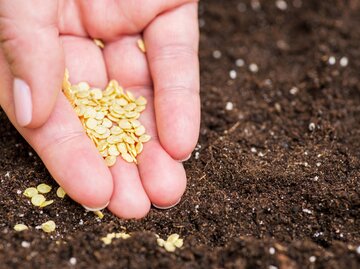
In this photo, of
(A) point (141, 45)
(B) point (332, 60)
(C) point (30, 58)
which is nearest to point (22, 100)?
(C) point (30, 58)

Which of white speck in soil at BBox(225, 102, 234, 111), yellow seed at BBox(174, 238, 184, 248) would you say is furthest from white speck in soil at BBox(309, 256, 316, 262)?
white speck in soil at BBox(225, 102, 234, 111)

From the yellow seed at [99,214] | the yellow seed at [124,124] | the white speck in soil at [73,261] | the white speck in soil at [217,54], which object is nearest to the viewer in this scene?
the white speck in soil at [73,261]

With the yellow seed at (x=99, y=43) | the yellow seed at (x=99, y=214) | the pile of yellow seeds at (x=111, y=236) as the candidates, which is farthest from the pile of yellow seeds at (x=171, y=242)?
the yellow seed at (x=99, y=43)

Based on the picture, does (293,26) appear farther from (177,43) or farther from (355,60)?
(177,43)

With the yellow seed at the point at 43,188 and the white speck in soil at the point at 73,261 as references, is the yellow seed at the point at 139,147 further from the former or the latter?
the white speck in soil at the point at 73,261

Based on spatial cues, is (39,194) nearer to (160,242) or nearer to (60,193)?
(60,193)
